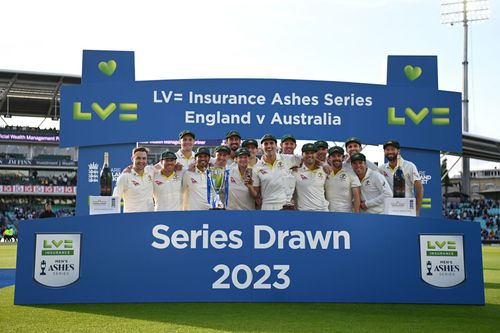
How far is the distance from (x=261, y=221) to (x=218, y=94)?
3.64 meters

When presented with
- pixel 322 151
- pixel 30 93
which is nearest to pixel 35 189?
pixel 30 93

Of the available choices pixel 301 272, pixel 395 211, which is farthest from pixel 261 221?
pixel 395 211

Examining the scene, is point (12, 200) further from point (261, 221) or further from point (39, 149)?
point (261, 221)

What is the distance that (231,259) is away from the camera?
6.05 meters

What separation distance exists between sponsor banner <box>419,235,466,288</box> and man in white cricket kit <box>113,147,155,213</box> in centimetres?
323

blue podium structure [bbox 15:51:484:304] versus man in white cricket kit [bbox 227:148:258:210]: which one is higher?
man in white cricket kit [bbox 227:148:258:210]

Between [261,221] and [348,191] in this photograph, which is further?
[348,191]

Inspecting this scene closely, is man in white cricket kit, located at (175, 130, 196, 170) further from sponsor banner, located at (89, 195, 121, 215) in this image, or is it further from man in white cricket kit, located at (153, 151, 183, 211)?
sponsor banner, located at (89, 195, 121, 215)

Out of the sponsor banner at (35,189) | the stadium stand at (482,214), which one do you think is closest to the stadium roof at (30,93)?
the sponsor banner at (35,189)

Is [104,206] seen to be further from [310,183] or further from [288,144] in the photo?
[288,144]

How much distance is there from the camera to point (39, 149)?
5566cm

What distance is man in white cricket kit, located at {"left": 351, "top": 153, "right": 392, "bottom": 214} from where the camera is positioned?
704cm

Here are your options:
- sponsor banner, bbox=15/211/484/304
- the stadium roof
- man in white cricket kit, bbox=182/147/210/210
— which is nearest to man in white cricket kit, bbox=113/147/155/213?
man in white cricket kit, bbox=182/147/210/210

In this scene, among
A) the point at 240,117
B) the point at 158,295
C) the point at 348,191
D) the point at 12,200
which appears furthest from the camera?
the point at 12,200
